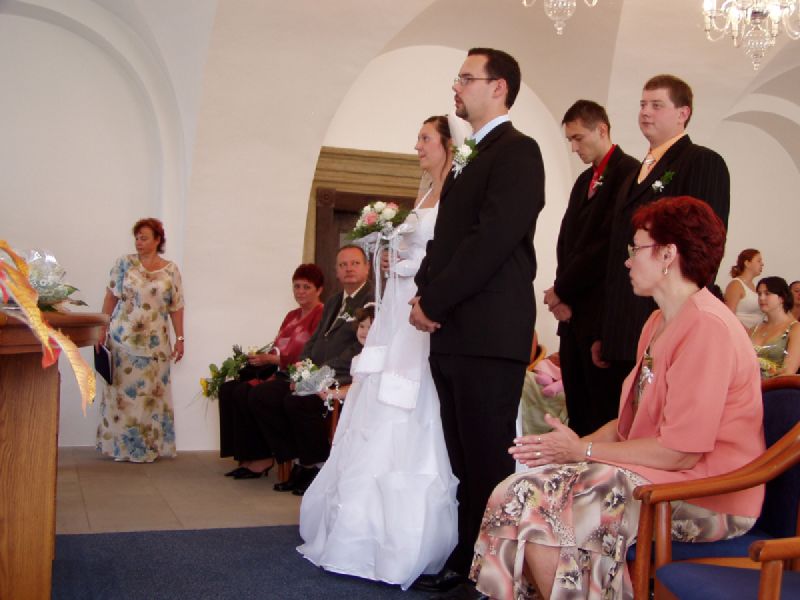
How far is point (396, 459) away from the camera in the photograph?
355 centimetres

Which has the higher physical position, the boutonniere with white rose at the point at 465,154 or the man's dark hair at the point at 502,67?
the man's dark hair at the point at 502,67

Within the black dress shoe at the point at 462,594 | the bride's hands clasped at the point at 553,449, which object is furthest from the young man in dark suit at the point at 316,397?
the bride's hands clasped at the point at 553,449

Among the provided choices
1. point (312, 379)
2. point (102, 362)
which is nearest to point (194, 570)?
point (312, 379)

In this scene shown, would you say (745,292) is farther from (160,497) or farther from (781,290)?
(160,497)

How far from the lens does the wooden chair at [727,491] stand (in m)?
2.02

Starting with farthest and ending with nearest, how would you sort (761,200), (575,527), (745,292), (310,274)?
1. (761,200)
2. (745,292)
3. (310,274)
4. (575,527)

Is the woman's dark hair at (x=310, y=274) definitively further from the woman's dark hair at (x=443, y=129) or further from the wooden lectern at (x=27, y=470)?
the wooden lectern at (x=27, y=470)

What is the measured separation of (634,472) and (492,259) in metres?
1.11

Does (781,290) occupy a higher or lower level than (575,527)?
higher

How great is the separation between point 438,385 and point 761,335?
3.97m

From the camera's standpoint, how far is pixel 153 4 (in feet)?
22.4

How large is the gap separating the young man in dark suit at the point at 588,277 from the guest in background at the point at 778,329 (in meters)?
2.72

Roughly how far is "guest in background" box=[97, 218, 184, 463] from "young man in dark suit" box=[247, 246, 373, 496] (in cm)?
145

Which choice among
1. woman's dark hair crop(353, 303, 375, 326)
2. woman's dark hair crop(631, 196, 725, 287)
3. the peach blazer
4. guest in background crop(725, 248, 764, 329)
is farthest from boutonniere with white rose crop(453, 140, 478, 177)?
A: guest in background crop(725, 248, 764, 329)
